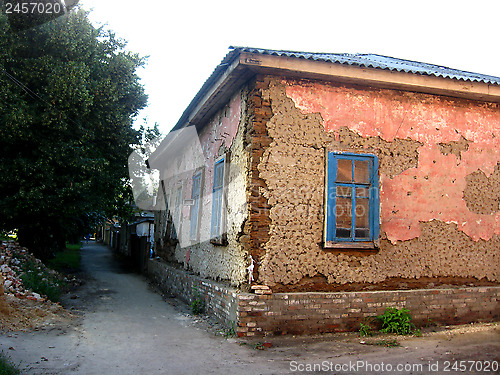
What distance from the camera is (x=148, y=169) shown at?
1606cm

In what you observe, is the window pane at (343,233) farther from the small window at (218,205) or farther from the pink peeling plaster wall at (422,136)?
the small window at (218,205)

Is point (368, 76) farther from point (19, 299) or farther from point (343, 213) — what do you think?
point (19, 299)

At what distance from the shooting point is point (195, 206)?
943 centimetres

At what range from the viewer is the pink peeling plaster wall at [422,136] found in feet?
21.0

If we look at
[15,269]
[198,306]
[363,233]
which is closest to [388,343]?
[363,233]

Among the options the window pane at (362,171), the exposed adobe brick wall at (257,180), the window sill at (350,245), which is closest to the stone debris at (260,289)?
the exposed adobe brick wall at (257,180)

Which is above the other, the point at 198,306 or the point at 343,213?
the point at 343,213

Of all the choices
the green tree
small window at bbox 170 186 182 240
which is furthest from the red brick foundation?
the green tree

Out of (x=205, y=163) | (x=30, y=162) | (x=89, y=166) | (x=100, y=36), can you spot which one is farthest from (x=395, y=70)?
(x=100, y=36)

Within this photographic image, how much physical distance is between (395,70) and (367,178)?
1.70 m

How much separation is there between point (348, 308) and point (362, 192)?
5.82 feet

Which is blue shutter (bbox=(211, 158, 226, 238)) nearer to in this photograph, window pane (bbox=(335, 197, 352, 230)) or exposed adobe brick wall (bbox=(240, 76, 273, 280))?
exposed adobe brick wall (bbox=(240, 76, 273, 280))

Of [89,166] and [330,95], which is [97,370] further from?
[89,166]

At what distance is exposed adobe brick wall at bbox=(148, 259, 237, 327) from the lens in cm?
606
